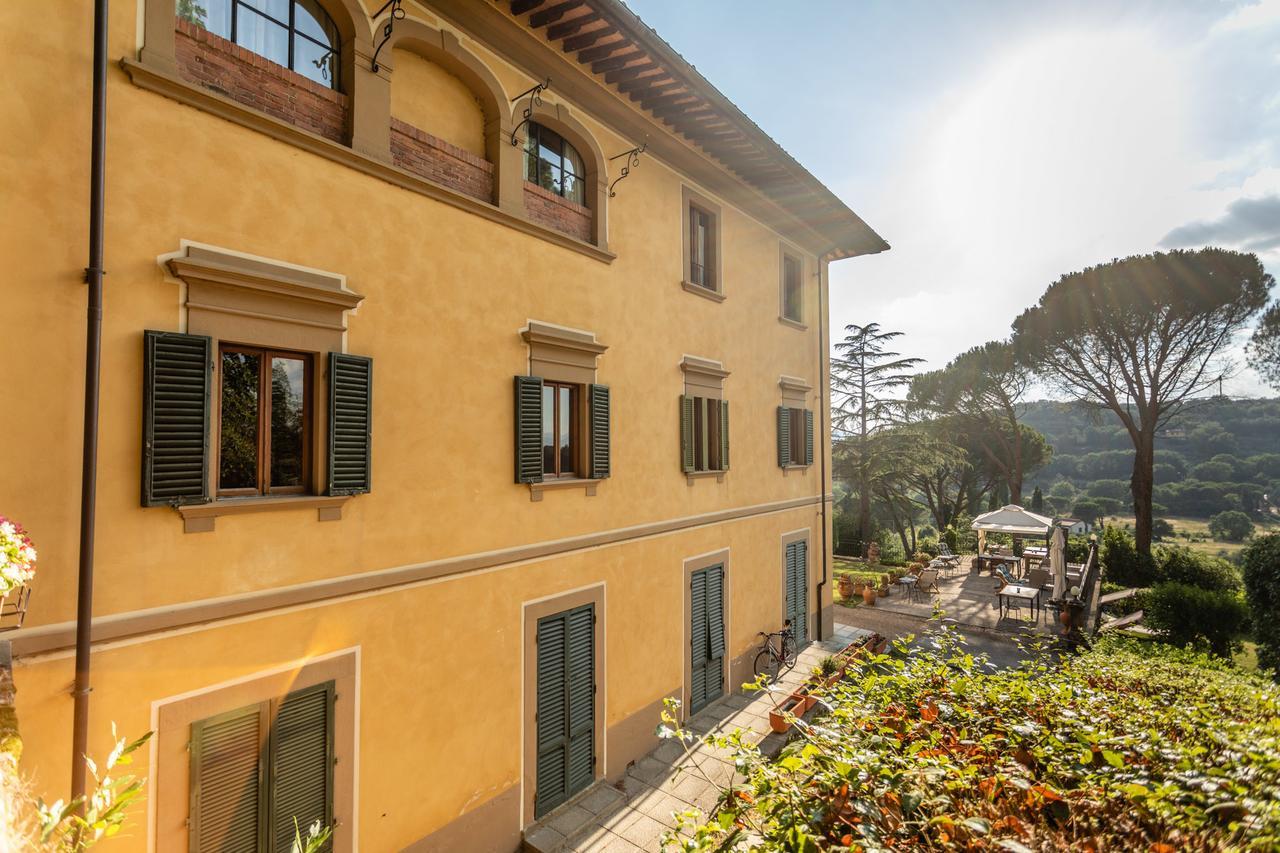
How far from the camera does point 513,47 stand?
6801 mm

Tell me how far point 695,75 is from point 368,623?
7939 mm

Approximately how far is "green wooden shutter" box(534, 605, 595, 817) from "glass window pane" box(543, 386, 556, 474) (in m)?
1.91

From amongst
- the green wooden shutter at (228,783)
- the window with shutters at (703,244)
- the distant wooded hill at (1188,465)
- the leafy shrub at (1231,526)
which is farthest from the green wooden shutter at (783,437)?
the leafy shrub at (1231,526)

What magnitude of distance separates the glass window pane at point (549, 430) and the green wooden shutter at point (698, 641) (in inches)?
142

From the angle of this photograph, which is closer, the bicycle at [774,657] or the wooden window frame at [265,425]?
the wooden window frame at [265,425]

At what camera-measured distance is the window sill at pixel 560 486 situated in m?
6.89

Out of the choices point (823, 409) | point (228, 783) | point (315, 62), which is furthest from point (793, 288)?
point (228, 783)

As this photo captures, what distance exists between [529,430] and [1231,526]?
62.9 metres

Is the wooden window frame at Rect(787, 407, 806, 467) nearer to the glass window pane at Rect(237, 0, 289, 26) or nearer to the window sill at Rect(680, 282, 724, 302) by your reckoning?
the window sill at Rect(680, 282, 724, 302)

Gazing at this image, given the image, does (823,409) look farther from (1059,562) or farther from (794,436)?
(1059,562)

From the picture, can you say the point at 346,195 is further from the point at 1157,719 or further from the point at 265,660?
the point at 1157,719

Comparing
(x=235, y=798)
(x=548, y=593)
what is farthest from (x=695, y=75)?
(x=235, y=798)

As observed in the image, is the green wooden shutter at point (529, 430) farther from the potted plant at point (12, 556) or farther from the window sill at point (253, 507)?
the potted plant at point (12, 556)

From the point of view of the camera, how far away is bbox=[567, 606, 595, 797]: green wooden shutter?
23.8 ft
